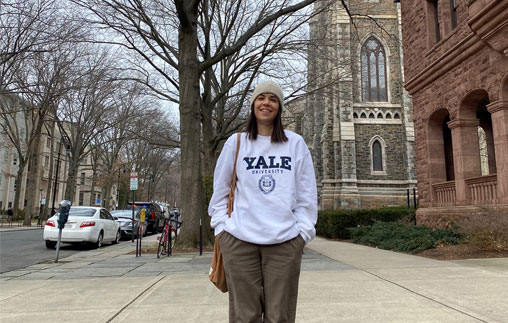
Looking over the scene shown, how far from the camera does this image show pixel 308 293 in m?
4.97

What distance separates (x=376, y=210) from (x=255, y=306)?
14882 mm

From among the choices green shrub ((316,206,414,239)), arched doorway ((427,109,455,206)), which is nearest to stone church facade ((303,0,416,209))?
green shrub ((316,206,414,239))

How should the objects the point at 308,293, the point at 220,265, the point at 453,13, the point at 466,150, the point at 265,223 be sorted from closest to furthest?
the point at 265,223, the point at 220,265, the point at 308,293, the point at 466,150, the point at 453,13

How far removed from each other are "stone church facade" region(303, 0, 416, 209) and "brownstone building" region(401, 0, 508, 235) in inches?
563

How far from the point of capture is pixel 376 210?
16.0 meters

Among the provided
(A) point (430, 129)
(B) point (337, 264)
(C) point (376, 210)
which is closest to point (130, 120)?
(C) point (376, 210)

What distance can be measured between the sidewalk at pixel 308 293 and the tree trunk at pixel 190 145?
3.47 m

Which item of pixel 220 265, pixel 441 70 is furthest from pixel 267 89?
pixel 441 70

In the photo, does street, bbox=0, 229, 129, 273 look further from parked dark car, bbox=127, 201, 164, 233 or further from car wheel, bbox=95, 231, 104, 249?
parked dark car, bbox=127, 201, 164, 233

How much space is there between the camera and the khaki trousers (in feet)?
6.95

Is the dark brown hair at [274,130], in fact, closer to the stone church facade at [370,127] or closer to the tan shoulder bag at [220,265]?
the tan shoulder bag at [220,265]

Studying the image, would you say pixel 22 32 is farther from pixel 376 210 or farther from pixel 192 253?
pixel 376 210

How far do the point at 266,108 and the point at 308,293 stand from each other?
335 cm

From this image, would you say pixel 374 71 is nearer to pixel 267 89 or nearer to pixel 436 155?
pixel 436 155
